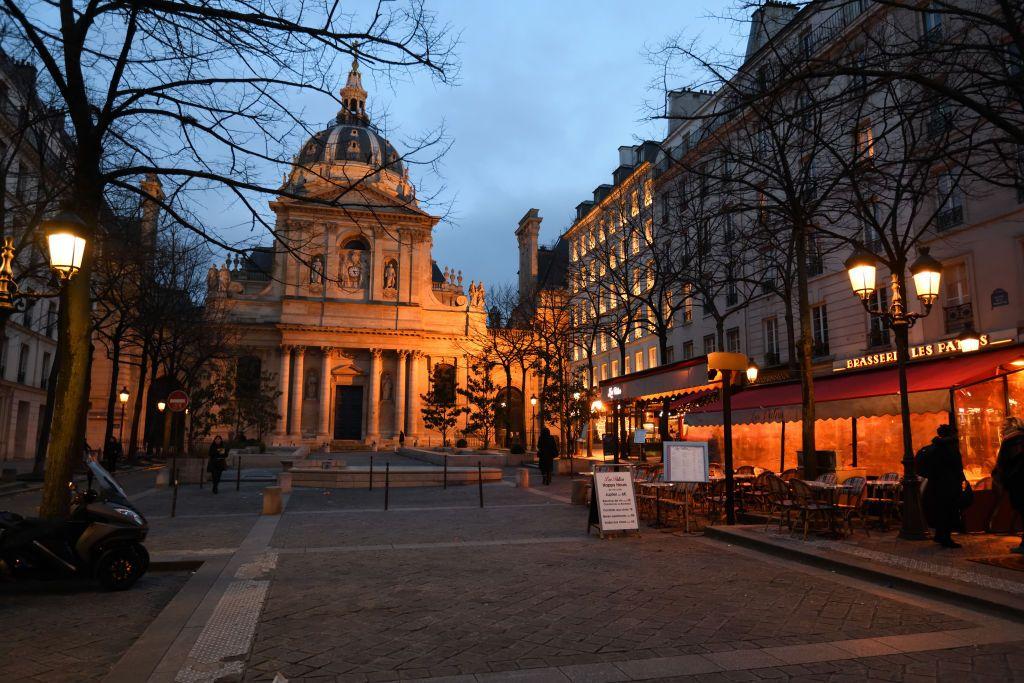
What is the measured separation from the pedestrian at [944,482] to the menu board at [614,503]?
4.23 m

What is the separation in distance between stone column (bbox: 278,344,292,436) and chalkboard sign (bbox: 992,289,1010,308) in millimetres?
49836

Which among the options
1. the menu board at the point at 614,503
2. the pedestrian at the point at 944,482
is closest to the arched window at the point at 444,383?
the menu board at the point at 614,503

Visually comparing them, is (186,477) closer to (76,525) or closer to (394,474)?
(394,474)

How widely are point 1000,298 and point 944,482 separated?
1162 cm

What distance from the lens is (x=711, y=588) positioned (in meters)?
7.23

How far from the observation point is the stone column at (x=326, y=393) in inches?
2251

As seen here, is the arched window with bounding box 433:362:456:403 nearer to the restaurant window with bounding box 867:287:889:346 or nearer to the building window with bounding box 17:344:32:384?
the building window with bounding box 17:344:32:384

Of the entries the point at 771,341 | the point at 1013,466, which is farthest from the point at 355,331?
the point at 1013,466

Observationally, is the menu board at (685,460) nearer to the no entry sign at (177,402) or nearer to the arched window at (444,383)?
the no entry sign at (177,402)

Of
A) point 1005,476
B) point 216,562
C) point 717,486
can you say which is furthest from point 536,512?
point 1005,476

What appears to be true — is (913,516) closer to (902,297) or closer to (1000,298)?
(902,297)

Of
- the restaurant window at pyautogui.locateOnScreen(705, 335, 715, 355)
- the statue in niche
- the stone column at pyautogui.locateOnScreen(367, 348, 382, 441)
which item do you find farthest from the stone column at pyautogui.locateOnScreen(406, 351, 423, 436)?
the restaurant window at pyautogui.locateOnScreen(705, 335, 715, 355)

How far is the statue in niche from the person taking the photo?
61281 mm

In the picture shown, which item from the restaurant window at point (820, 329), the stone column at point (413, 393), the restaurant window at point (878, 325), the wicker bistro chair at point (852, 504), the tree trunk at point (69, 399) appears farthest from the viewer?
the stone column at point (413, 393)
